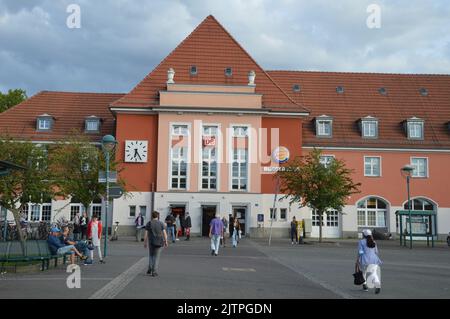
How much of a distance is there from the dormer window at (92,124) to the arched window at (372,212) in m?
21.9

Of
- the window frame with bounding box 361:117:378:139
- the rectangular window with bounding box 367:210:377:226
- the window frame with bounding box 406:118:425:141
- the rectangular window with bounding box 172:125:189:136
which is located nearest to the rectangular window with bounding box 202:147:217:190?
the rectangular window with bounding box 172:125:189:136

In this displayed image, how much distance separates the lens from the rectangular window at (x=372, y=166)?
45750 mm

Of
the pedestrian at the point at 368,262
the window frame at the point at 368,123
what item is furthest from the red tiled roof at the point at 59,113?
the pedestrian at the point at 368,262

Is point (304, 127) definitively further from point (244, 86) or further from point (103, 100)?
point (103, 100)

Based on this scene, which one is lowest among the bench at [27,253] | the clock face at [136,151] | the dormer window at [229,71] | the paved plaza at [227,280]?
the paved plaza at [227,280]

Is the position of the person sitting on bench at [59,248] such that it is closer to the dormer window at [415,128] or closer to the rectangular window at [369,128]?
the rectangular window at [369,128]

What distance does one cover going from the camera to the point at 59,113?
1890 inches

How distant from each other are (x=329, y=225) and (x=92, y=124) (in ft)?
68.2

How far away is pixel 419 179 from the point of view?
45.7 m

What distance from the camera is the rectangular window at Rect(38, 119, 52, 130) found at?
46.3m

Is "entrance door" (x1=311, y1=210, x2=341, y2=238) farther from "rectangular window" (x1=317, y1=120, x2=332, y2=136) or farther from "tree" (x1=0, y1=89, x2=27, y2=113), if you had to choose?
"tree" (x1=0, y1=89, x2=27, y2=113)
